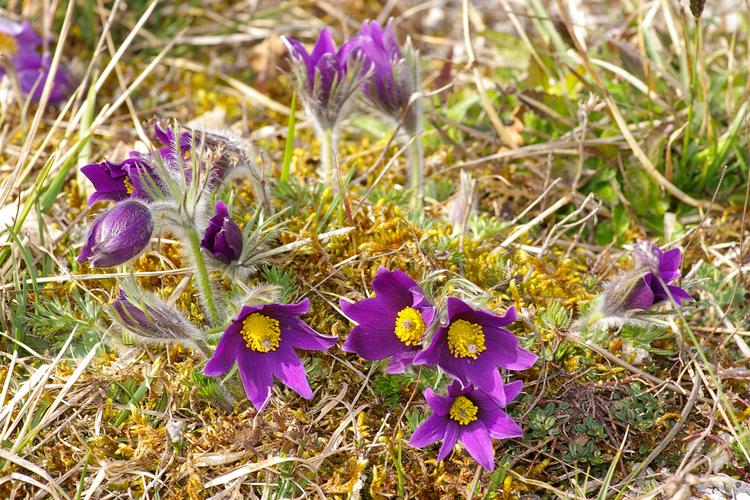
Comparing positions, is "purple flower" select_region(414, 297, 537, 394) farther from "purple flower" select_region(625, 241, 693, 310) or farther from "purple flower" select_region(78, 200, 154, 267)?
"purple flower" select_region(78, 200, 154, 267)

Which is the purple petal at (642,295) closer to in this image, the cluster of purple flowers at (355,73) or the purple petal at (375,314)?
the purple petal at (375,314)

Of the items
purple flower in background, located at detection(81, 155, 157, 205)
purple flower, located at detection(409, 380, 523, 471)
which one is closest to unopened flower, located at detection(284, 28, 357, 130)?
purple flower in background, located at detection(81, 155, 157, 205)

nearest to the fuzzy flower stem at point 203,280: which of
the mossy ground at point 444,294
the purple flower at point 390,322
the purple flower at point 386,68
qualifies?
the mossy ground at point 444,294

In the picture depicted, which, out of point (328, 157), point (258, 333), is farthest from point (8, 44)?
point (258, 333)

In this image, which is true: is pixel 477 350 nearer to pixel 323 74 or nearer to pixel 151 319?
pixel 151 319

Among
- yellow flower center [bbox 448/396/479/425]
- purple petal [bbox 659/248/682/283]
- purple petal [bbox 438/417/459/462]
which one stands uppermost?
purple petal [bbox 659/248/682/283]
